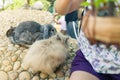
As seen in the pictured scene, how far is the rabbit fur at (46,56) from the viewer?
1505 millimetres

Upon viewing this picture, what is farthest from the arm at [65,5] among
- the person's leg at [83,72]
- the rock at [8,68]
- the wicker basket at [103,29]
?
the wicker basket at [103,29]

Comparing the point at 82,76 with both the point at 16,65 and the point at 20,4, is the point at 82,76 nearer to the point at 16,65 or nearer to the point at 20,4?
the point at 16,65

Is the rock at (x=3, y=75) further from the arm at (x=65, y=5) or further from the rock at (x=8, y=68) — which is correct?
the arm at (x=65, y=5)

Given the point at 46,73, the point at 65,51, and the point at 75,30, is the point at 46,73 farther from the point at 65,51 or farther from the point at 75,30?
the point at 75,30

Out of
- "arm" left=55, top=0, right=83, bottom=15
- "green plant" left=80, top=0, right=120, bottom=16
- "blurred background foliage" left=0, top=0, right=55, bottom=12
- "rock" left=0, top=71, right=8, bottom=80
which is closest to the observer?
"green plant" left=80, top=0, right=120, bottom=16

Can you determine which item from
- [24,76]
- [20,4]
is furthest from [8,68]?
[20,4]

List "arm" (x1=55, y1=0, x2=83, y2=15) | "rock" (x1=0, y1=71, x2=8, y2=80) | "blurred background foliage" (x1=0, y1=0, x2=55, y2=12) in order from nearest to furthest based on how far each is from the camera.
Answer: "arm" (x1=55, y1=0, x2=83, y2=15) → "rock" (x1=0, y1=71, x2=8, y2=80) → "blurred background foliage" (x1=0, y1=0, x2=55, y2=12)

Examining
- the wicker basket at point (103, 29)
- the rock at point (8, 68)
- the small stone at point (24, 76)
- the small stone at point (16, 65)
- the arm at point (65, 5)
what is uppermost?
the arm at point (65, 5)

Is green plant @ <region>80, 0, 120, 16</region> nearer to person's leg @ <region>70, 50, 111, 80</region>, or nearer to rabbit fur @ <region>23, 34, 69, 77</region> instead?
person's leg @ <region>70, 50, 111, 80</region>

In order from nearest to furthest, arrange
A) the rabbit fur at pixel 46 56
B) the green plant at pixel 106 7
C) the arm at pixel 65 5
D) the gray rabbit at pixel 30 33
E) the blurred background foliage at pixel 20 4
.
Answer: the green plant at pixel 106 7, the arm at pixel 65 5, the rabbit fur at pixel 46 56, the gray rabbit at pixel 30 33, the blurred background foliage at pixel 20 4

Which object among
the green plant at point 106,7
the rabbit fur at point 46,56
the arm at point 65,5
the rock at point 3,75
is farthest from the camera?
the rock at point 3,75

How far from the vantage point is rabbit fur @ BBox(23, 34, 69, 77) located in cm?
150

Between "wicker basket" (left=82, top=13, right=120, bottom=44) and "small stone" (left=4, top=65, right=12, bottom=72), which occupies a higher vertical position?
"wicker basket" (left=82, top=13, right=120, bottom=44)

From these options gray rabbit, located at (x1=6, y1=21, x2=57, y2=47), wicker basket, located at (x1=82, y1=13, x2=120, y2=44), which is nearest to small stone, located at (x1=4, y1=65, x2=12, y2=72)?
gray rabbit, located at (x1=6, y1=21, x2=57, y2=47)
